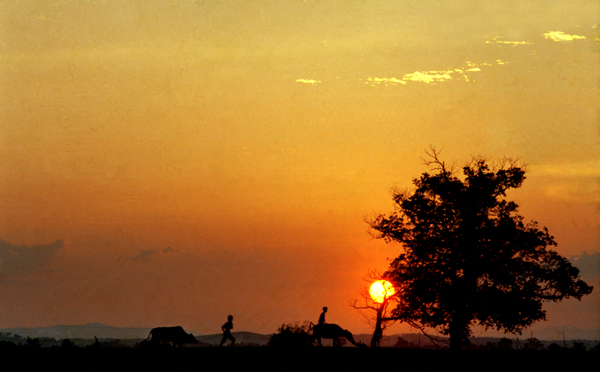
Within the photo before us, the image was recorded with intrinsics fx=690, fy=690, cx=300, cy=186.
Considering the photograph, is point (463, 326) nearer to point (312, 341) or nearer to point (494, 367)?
point (312, 341)

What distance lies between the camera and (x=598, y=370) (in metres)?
27.1

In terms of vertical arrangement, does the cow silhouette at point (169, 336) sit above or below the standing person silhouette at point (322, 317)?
below

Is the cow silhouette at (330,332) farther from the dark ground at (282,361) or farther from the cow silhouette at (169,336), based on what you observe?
the cow silhouette at (169,336)

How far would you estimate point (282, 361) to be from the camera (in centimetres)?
2845

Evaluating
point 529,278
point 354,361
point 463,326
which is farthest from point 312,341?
point 529,278

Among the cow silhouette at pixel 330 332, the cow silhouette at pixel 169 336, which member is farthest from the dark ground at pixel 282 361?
the cow silhouette at pixel 169 336

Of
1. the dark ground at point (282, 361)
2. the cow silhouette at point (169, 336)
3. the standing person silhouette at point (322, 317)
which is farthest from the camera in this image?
the cow silhouette at point (169, 336)

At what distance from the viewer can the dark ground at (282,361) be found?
88.4 ft

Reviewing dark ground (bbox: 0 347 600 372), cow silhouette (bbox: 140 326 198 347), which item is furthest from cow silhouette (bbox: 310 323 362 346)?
cow silhouette (bbox: 140 326 198 347)

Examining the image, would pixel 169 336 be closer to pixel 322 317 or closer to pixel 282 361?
pixel 322 317

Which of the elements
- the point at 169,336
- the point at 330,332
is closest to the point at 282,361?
the point at 330,332

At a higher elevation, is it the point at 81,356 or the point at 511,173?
the point at 511,173

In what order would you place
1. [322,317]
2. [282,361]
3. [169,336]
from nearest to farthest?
[282,361]
[322,317]
[169,336]

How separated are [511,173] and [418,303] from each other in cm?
982
